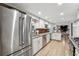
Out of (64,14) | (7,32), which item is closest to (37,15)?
(64,14)

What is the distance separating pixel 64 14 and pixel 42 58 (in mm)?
895

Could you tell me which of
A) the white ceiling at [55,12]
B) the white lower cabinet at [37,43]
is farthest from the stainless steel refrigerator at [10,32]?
the white lower cabinet at [37,43]

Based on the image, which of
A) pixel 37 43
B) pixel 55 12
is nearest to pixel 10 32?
pixel 55 12

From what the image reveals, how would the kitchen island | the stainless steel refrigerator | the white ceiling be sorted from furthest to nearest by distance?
the kitchen island
the white ceiling
the stainless steel refrigerator

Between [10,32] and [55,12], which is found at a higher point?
[55,12]

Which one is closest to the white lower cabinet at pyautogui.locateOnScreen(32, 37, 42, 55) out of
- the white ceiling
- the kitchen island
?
the kitchen island

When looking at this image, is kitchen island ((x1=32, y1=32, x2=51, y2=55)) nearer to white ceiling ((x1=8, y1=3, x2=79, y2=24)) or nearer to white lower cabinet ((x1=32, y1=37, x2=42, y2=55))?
white lower cabinet ((x1=32, y1=37, x2=42, y2=55))

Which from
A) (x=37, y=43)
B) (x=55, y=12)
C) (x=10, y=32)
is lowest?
(x=37, y=43)

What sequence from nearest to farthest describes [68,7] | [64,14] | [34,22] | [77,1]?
[77,1] → [68,7] → [64,14] → [34,22]

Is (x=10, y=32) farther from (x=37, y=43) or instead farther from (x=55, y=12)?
(x=37, y=43)

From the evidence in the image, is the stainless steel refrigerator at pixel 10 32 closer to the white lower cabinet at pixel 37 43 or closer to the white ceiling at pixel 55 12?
the white ceiling at pixel 55 12

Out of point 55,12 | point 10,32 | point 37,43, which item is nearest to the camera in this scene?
point 10,32

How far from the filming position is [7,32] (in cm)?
180

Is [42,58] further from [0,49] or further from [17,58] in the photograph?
[0,49]
